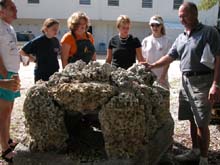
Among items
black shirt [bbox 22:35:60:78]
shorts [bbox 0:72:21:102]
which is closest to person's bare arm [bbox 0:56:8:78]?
shorts [bbox 0:72:21:102]

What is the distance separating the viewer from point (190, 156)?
525 cm

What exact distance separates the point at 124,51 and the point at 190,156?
1.97 meters

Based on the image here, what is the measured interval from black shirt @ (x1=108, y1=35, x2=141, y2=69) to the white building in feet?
110

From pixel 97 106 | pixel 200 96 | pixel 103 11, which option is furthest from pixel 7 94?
pixel 103 11

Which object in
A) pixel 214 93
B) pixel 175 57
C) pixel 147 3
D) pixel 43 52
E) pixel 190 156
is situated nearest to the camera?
pixel 214 93

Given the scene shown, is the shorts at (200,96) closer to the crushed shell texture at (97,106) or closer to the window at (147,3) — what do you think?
the crushed shell texture at (97,106)

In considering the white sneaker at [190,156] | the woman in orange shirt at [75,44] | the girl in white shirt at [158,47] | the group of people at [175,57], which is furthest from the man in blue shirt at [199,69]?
the woman in orange shirt at [75,44]

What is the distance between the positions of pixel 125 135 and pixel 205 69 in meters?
1.70

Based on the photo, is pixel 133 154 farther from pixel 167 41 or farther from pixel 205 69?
pixel 167 41

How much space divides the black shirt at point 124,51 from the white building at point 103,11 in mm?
33672

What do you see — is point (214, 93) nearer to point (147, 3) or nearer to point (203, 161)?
point (203, 161)

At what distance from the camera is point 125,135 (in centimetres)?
368

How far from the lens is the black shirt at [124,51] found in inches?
246

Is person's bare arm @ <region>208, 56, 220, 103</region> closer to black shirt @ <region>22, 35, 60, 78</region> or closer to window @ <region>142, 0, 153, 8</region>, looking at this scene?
black shirt @ <region>22, 35, 60, 78</region>
